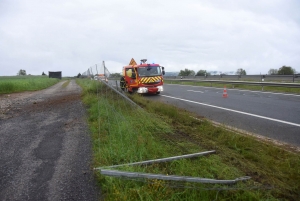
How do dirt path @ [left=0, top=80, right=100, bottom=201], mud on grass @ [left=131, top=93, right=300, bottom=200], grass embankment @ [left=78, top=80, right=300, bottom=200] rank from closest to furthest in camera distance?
grass embankment @ [left=78, top=80, right=300, bottom=200], mud on grass @ [left=131, top=93, right=300, bottom=200], dirt path @ [left=0, top=80, right=100, bottom=201]

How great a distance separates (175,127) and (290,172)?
3.02 meters

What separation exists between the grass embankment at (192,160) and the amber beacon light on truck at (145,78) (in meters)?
10.4

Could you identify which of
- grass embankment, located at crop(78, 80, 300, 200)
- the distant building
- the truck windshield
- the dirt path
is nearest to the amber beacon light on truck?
the truck windshield

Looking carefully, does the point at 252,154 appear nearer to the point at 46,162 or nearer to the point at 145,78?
the point at 46,162

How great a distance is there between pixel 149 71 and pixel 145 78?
2.19ft

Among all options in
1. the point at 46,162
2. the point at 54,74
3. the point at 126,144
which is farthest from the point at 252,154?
the point at 54,74

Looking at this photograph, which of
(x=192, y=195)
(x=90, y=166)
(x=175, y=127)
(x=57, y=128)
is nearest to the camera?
(x=192, y=195)

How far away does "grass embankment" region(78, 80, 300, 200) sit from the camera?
127 inches

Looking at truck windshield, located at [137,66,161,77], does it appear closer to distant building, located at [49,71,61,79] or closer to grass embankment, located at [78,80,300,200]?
grass embankment, located at [78,80,300,200]

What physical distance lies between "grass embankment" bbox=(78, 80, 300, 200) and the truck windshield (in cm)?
1069

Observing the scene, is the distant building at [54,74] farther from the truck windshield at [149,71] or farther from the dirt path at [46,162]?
the dirt path at [46,162]

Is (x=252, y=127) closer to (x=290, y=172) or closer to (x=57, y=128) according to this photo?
(x=290, y=172)

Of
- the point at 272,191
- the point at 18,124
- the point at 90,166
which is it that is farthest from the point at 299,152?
the point at 18,124

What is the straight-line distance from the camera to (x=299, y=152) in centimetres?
468
